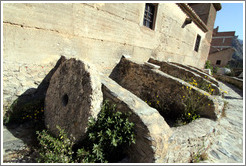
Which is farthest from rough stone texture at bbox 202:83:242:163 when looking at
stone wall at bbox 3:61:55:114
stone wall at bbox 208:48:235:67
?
stone wall at bbox 208:48:235:67

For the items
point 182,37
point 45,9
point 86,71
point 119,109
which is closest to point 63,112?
point 86,71

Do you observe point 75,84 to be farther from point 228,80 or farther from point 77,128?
point 228,80

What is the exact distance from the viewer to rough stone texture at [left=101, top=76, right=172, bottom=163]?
1.84m

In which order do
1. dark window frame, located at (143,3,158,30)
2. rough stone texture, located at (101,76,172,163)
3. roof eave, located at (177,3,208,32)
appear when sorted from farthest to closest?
roof eave, located at (177,3,208,32) → dark window frame, located at (143,3,158,30) → rough stone texture, located at (101,76,172,163)

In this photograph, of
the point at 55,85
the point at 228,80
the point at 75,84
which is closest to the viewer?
the point at 75,84

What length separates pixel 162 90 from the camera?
12.2ft

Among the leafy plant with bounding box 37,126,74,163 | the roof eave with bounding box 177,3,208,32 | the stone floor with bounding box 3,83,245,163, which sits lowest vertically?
the stone floor with bounding box 3,83,245,163

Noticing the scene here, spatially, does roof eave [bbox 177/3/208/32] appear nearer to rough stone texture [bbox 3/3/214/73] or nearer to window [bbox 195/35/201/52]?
rough stone texture [bbox 3/3/214/73]

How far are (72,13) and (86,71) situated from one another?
217 centimetres

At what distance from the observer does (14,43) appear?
287 centimetres

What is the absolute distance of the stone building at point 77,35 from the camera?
9.51 feet

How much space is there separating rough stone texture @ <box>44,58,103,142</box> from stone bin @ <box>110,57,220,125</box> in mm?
2018

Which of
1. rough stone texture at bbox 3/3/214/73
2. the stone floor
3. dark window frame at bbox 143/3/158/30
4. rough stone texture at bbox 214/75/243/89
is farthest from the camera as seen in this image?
rough stone texture at bbox 214/75/243/89

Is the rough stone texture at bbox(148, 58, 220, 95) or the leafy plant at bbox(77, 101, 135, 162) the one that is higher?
the rough stone texture at bbox(148, 58, 220, 95)
